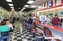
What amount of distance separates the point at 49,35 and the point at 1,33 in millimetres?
1717

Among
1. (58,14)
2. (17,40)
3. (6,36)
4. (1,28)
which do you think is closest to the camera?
(1,28)

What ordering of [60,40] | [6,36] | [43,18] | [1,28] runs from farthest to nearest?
1. [43,18]
2. [6,36]
3. [1,28]
4. [60,40]

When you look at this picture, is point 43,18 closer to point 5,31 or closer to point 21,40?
point 21,40

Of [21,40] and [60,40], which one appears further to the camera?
[21,40]

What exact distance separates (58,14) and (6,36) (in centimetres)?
542

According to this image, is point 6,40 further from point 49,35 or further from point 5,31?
point 49,35

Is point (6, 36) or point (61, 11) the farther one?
point (61, 11)

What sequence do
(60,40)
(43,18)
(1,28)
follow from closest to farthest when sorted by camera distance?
(60,40), (1,28), (43,18)

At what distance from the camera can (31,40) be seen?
19.1 feet

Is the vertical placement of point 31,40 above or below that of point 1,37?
below

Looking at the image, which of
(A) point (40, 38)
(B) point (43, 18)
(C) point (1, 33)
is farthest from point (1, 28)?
(B) point (43, 18)

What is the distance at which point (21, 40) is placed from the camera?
5805 mm

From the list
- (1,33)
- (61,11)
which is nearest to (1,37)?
(1,33)

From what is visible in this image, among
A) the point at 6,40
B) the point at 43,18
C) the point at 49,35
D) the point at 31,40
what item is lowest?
the point at 31,40
